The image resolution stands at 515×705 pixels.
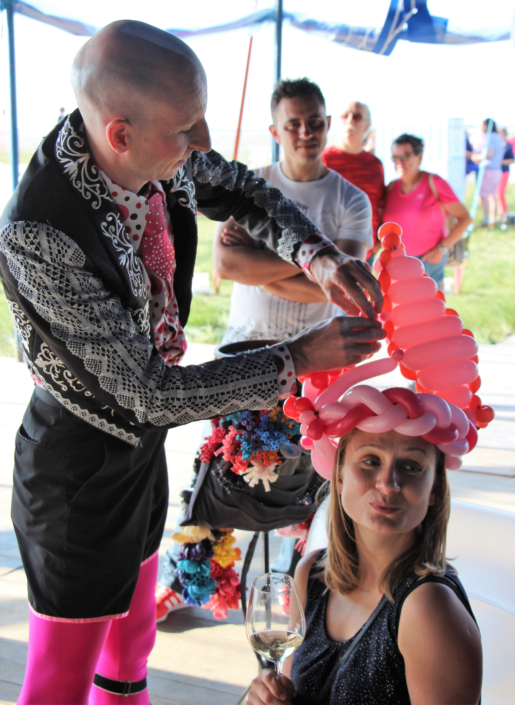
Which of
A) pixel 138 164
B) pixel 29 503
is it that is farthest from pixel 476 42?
pixel 29 503

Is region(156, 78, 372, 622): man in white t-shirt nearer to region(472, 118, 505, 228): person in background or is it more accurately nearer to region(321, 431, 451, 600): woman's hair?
region(321, 431, 451, 600): woman's hair

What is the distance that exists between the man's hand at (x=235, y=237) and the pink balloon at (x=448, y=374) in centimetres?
108

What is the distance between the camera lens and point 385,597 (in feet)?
3.95

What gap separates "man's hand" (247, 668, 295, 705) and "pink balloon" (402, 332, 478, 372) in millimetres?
618

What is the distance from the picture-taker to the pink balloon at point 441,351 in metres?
1.23

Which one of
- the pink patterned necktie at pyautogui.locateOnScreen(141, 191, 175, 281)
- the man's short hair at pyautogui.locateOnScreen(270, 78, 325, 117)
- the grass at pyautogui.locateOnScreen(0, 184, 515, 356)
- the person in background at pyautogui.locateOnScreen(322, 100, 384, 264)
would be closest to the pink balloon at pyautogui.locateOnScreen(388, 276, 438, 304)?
the pink patterned necktie at pyautogui.locateOnScreen(141, 191, 175, 281)

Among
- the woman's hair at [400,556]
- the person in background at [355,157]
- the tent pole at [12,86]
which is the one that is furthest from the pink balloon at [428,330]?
the tent pole at [12,86]

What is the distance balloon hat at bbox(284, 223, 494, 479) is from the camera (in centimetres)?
119

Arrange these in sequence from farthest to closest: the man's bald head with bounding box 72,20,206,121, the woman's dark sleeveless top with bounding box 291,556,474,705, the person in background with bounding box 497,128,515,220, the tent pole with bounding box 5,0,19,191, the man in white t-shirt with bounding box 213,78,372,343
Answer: the person in background with bounding box 497,128,515,220, the tent pole with bounding box 5,0,19,191, the man in white t-shirt with bounding box 213,78,372,343, the woman's dark sleeveless top with bounding box 291,556,474,705, the man's bald head with bounding box 72,20,206,121

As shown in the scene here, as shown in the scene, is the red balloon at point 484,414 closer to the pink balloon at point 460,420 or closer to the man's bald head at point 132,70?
the pink balloon at point 460,420

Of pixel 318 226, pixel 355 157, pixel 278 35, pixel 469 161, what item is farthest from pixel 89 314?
pixel 469 161

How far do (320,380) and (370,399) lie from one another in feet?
0.55

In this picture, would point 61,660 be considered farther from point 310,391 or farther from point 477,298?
point 477,298

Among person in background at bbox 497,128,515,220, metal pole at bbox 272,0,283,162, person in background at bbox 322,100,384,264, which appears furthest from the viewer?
person in background at bbox 497,128,515,220
